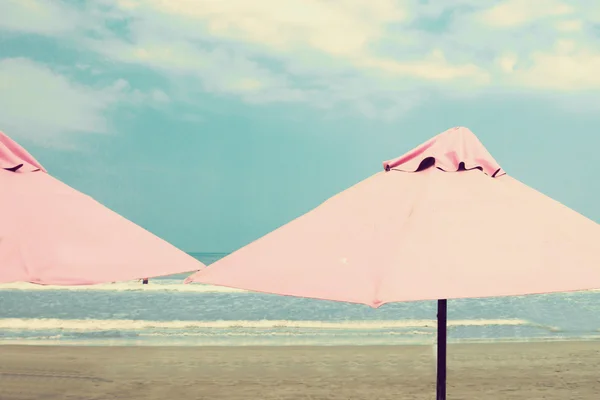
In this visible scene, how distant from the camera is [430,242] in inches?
156

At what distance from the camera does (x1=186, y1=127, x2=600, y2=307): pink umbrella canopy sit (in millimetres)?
3713

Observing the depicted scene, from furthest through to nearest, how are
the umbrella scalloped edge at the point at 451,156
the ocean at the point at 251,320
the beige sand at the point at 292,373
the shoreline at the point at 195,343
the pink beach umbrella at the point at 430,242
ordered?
1. the ocean at the point at 251,320
2. the shoreline at the point at 195,343
3. the beige sand at the point at 292,373
4. the umbrella scalloped edge at the point at 451,156
5. the pink beach umbrella at the point at 430,242

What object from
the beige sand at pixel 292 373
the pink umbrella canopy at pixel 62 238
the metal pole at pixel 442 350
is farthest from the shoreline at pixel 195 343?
the pink umbrella canopy at pixel 62 238

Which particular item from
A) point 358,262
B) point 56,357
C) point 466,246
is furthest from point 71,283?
point 56,357

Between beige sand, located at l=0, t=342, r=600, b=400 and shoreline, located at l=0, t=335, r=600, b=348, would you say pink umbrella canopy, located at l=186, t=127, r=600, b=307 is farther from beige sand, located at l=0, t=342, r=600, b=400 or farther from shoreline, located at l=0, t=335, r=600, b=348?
shoreline, located at l=0, t=335, r=600, b=348

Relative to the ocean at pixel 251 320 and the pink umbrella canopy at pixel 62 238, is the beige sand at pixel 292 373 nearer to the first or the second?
the ocean at pixel 251 320

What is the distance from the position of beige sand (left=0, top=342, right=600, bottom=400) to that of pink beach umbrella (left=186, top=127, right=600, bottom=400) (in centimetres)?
648

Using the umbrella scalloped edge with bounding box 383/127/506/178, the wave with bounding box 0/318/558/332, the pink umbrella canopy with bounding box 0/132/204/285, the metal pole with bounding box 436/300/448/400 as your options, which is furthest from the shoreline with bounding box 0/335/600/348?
the umbrella scalloped edge with bounding box 383/127/506/178

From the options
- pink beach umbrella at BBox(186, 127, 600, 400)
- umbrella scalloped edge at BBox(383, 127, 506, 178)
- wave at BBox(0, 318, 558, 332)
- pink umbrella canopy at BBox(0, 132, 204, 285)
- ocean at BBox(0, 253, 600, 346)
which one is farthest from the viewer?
wave at BBox(0, 318, 558, 332)

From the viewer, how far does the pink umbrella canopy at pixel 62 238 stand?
14.8 ft

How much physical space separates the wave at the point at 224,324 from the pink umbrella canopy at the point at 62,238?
16333mm

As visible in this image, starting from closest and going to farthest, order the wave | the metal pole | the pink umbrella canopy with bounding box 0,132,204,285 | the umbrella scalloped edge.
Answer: the pink umbrella canopy with bounding box 0,132,204,285 → the umbrella scalloped edge → the metal pole → the wave

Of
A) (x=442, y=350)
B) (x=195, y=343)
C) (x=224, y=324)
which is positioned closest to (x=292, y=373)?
(x=195, y=343)

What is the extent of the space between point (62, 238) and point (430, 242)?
2.45m
